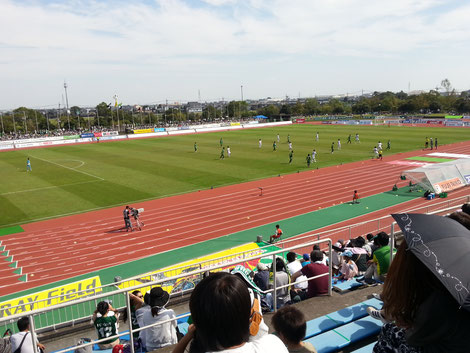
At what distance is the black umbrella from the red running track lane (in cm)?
1714

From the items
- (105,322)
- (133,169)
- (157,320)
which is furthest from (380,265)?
(133,169)

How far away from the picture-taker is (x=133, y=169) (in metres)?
39.2

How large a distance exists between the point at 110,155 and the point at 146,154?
16.1 feet

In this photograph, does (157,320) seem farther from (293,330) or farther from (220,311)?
(220,311)

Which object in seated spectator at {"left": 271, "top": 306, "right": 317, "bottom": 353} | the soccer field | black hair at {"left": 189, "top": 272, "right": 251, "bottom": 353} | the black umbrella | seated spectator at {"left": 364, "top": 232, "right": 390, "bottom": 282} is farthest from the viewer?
the soccer field

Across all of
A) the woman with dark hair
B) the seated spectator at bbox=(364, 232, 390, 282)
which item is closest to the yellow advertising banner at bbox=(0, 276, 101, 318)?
the seated spectator at bbox=(364, 232, 390, 282)

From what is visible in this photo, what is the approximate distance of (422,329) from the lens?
2105 mm

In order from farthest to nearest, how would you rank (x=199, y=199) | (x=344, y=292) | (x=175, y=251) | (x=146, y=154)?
(x=146, y=154)
(x=199, y=199)
(x=175, y=251)
(x=344, y=292)

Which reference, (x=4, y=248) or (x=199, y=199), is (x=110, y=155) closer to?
(x=199, y=199)

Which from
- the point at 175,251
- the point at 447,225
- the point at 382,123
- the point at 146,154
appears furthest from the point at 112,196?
the point at 382,123

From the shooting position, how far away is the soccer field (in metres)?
28.4

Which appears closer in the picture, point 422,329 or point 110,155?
point 422,329

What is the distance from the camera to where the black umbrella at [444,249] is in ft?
6.61

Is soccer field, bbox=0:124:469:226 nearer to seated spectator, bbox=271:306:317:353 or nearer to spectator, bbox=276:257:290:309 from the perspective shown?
spectator, bbox=276:257:290:309
